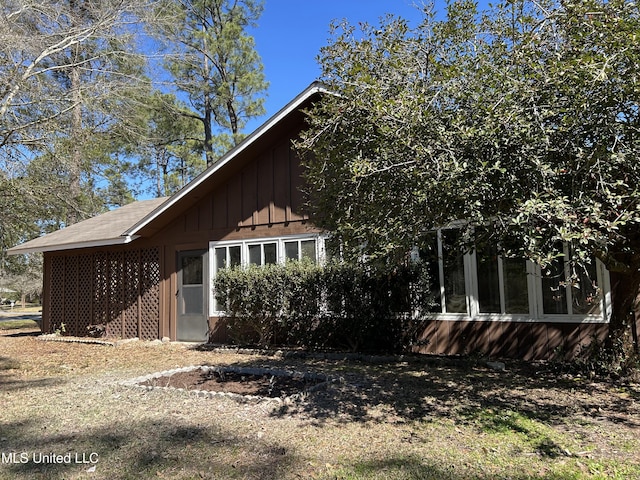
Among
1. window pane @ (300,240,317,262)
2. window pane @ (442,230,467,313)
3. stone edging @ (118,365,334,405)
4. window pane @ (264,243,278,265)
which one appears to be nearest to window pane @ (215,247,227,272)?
window pane @ (264,243,278,265)

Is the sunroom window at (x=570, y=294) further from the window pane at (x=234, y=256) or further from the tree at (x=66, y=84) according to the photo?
the tree at (x=66, y=84)

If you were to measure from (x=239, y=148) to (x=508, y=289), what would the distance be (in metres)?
6.28

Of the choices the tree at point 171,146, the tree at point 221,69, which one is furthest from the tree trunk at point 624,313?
the tree at point 221,69

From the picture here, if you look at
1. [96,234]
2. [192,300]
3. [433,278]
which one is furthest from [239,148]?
[96,234]

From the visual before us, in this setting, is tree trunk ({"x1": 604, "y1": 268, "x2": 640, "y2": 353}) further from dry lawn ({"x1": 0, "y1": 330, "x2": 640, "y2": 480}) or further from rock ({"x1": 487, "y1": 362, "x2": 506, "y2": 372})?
rock ({"x1": 487, "y1": 362, "x2": 506, "y2": 372})

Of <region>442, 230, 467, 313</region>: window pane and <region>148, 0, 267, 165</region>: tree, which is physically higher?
<region>148, 0, 267, 165</region>: tree

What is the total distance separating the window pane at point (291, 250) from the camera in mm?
10664

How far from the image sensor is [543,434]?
4.48 metres

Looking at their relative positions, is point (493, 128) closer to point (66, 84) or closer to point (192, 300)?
point (192, 300)

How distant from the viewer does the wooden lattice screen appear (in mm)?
12641

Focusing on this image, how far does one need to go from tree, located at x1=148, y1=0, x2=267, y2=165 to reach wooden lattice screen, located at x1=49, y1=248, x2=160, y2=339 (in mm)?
10354

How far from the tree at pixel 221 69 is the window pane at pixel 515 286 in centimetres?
1683

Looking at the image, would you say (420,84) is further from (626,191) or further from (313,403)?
(313,403)

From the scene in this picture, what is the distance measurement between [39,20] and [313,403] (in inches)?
535
